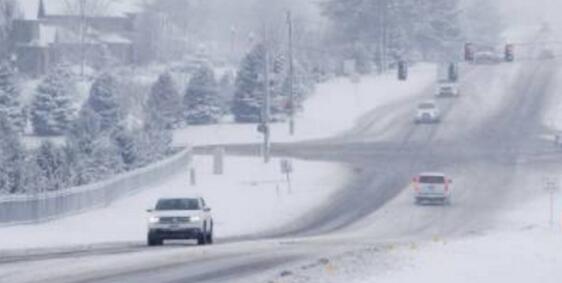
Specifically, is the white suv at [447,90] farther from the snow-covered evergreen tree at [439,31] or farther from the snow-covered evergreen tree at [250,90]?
the snow-covered evergreen tree at [439,31]

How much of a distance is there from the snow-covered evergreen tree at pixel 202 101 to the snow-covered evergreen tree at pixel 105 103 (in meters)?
6.02

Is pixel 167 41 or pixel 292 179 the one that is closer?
pixel 292 179

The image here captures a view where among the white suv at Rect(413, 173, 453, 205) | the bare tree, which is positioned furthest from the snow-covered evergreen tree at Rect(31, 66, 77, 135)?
the white suv at Rect(413, 173, 453, 205)

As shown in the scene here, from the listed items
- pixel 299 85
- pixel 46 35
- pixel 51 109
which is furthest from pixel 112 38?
pixel 51 109

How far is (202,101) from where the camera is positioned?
379ft

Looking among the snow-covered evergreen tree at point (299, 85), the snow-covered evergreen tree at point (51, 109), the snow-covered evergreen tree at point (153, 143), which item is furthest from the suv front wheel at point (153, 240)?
the snow-covered evergreen tree at point (299, 85)

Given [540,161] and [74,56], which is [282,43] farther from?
[540,161]

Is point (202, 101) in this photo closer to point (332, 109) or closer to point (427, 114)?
point (332, 109)

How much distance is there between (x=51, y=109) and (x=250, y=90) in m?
14.2

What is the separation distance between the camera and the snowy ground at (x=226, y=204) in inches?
1978

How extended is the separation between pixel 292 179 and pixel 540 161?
16.3 m

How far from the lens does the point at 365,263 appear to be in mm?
30109

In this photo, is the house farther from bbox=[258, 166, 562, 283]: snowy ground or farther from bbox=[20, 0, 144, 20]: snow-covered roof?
bbox=[258, 166, 562, 283]: snowy ground

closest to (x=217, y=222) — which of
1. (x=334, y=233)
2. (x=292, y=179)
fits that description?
(x=334, y=233)
